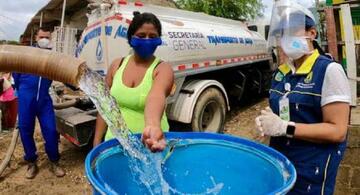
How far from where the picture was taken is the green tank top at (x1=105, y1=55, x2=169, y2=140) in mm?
2027

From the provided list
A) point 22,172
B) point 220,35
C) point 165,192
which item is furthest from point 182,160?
point 220,35

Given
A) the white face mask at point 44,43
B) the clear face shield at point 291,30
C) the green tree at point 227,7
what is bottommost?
the clear face shield at point 291,30

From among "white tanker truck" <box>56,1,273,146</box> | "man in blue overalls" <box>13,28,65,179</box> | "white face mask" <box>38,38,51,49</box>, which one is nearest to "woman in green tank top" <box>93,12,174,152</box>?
"white tanker truck" <box>56,1,273,146</box>

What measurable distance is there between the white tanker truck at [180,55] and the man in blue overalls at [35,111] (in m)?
0.19

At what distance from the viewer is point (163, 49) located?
4289 mm

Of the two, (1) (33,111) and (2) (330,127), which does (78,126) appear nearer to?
(1) (33,111)

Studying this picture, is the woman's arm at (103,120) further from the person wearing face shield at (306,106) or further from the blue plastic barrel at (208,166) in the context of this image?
the person wearing face shield at (306,106)

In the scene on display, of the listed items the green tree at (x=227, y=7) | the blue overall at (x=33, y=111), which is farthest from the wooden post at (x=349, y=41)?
the green tree at (x=227, y=7)

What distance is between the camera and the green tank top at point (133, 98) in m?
2.03

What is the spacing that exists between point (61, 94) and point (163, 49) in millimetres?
2469

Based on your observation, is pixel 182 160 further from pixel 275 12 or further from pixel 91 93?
pixel 275 12

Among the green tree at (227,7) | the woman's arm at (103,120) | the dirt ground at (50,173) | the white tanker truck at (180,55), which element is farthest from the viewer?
the green tree at (227,7)

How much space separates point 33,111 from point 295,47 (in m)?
3.55

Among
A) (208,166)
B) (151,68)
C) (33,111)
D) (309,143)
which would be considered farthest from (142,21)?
(33,111)
